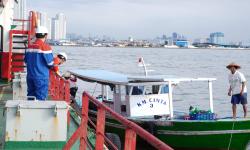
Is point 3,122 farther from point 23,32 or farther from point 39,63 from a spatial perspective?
point 23,32

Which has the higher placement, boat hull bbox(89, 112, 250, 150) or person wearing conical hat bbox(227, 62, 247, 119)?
person wearing conical hat bbox(227, 62, 247, 119)

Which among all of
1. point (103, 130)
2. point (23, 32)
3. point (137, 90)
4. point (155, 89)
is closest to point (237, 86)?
point (155, 89)

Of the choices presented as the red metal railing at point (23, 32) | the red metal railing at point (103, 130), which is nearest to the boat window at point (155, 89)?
the red metal railing at point (23, 32)

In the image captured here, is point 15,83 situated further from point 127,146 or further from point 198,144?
point 127,146

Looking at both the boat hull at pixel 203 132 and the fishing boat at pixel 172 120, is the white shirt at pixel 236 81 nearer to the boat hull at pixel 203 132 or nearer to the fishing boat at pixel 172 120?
the fishing boat at pixel 172 120

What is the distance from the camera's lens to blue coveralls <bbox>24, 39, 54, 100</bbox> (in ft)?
27.1

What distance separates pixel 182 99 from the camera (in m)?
35.5

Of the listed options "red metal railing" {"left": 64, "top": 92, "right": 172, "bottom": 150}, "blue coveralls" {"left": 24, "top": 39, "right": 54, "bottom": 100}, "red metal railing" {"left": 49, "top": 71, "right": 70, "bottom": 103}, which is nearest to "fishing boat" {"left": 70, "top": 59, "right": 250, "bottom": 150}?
"red metal railing" {"left": 49, "top": 71, "right": 70, "bottom": 103}

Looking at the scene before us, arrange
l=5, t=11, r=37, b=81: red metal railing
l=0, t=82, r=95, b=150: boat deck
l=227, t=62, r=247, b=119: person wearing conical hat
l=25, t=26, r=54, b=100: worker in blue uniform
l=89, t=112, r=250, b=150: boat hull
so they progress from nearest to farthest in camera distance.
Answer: l=0, t=82, r=95, b=150: boat deck, l=25, t=26, r=54, b=100: worker in blue uniform, l=89, t=112, r=250, b=150: boat hull, l=227, t=62, r=247, b=119: person wearing conical hat, l=5, t=11, r=37, b=81: red metal railing

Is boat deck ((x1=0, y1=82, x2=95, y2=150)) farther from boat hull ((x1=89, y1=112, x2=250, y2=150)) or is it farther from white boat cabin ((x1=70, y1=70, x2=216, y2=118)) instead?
boat hull ((x1=89, y1=112, x2=250, y2=150))

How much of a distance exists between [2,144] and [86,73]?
34.7 ft

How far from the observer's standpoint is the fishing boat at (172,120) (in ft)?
44.9

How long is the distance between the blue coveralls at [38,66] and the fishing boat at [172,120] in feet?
19.9

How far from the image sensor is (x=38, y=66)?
8328 mm
